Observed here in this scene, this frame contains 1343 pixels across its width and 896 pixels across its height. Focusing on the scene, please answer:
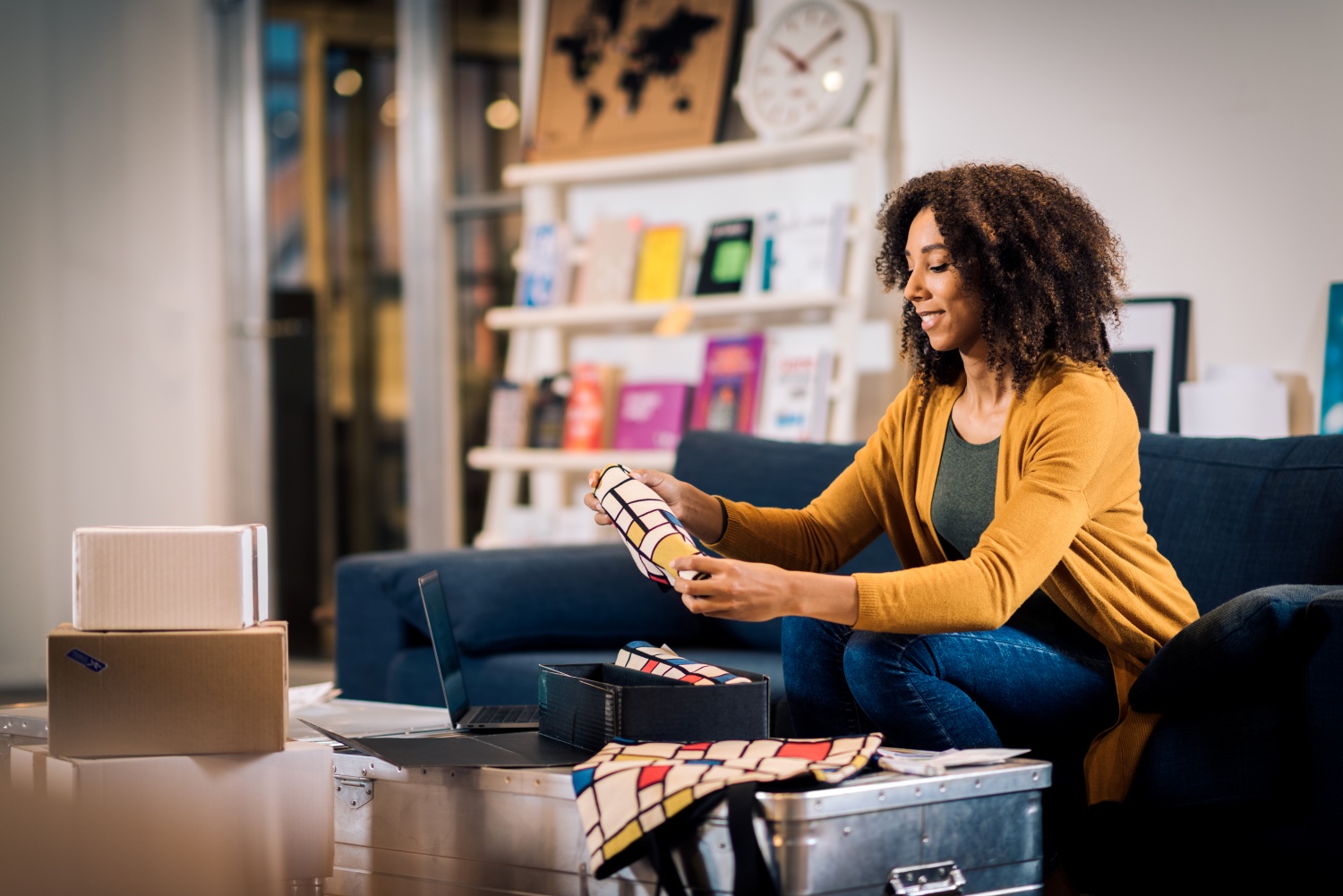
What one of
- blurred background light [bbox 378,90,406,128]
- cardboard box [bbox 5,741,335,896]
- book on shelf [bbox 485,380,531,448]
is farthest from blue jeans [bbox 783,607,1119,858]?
blurred background light [bbox 378,90,406,128]

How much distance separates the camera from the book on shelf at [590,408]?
12.4ft

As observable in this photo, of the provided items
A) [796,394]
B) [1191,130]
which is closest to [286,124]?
[796,394]

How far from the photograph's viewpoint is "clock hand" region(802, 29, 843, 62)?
340 cm

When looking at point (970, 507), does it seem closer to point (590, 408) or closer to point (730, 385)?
point (730, 385)

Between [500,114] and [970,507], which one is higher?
[500,114]

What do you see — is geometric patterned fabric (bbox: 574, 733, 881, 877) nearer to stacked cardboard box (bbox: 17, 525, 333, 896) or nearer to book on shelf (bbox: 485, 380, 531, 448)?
stacked cardboard box (bbox: 17, 525, 333, 896)

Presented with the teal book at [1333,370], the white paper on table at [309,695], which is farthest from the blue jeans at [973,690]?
the teal book at [1333,370]

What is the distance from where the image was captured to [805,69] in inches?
136

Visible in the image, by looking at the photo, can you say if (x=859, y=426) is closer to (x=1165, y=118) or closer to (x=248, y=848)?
(x=1165, y=118)

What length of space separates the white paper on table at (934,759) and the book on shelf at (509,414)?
8.36 feet

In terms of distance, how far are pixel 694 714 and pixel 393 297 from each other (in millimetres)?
3416

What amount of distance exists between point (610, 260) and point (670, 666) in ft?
7.72

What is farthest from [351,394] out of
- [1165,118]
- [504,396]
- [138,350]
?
[1165,118]

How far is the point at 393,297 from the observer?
4629 millimetres
